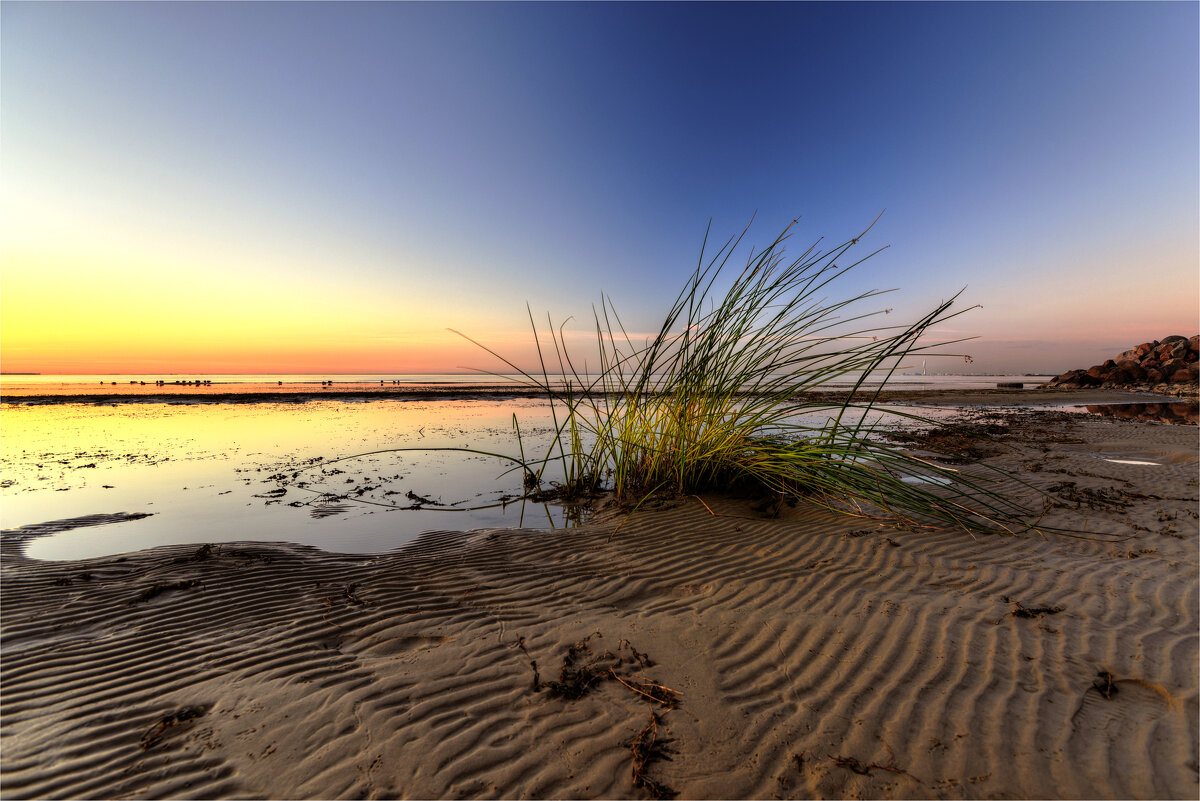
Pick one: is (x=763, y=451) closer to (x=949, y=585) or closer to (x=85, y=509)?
(x=949, y=585)

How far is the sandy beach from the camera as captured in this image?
1.48 meters

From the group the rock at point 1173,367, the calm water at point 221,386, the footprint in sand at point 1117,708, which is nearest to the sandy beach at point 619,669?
the footprint in sand at point 1117,708

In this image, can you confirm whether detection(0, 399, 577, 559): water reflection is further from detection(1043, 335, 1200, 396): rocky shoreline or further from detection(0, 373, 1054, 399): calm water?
detection(1043, 335, 1200, 396): rocky shoreline

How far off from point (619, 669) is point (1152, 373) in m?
44.6

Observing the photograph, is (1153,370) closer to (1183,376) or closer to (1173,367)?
(1173,367)

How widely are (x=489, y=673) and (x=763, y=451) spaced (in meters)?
3.32

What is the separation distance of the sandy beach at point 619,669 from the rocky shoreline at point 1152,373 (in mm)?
36601

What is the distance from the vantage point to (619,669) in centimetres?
200

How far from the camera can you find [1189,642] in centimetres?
207

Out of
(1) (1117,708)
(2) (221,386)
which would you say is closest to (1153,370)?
(1) (1117,708)

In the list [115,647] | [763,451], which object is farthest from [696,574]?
[115,647]

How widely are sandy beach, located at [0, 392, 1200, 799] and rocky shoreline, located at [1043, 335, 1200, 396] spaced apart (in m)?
36.6

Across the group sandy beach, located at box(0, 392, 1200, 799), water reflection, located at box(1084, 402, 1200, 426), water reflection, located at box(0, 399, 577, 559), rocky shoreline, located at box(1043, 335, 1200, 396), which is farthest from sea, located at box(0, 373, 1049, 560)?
rocky shoreline, located at box(1043, 335, 1200, 396)

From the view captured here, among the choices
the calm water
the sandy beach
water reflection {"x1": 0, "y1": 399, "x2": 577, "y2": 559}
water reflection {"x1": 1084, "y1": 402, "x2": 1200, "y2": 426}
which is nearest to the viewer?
the sandy beach
